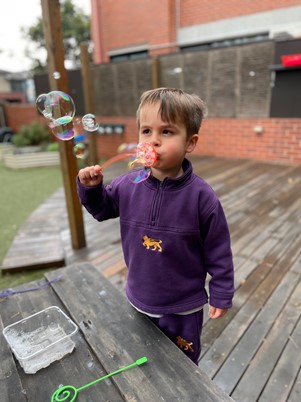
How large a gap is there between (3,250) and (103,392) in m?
3.24

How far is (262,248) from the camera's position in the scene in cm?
324

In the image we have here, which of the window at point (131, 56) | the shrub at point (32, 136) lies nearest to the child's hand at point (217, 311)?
the window at point (131, 56)

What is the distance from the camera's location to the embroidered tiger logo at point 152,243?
4.36 feet

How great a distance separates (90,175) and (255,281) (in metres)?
1.91

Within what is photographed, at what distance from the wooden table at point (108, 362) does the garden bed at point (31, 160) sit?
28.4ft

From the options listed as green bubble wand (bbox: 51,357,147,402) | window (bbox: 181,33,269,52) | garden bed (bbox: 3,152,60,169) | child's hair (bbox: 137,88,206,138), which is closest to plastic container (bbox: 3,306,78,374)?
green bubble wand (bbox: 51,357,147,402)

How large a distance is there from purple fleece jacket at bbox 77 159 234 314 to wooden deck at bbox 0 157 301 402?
0.72 m

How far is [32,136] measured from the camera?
11.2 m

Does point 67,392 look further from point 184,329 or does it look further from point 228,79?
point 228,79

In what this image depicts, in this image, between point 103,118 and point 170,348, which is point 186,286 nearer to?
point 170,348

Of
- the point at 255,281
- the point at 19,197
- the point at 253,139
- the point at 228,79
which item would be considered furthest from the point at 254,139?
the point at 19,197

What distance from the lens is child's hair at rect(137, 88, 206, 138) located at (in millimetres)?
1190

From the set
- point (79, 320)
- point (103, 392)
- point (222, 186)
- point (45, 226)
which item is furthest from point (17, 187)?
point (103, 392)

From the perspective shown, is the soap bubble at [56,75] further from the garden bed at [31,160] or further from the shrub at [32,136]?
the shrub at [32,136]
